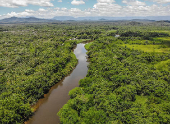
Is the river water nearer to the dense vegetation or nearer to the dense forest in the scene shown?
the dense forest

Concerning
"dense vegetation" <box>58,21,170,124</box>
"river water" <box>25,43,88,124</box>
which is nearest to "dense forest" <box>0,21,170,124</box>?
"dense vegetation" <box>58,21,170,124</box>

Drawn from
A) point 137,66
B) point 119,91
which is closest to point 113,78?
point 119,91

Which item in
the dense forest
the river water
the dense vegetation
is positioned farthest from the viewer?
the river water

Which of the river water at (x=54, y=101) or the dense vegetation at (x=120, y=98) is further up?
the dense vegetation at (x=120, y=98)

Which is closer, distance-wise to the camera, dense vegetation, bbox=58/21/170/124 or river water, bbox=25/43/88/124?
dense vegetation, bbox=58/21/170/124

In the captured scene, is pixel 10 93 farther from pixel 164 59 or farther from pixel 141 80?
pixel 164 59

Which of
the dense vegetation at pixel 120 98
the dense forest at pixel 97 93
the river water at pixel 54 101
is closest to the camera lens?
the dense vegetation at pixel 120 98

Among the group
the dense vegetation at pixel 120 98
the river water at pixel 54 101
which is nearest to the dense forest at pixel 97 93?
the dense vegetation at pixel 120 98

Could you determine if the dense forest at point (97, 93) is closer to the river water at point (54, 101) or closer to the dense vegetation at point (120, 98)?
the dense vegetation at point (120, 98)

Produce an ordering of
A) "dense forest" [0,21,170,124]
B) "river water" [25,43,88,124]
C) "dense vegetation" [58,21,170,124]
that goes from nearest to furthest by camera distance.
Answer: "dense vegetation" [58,21,170,124] → "dense forest" [0,21,170,124] → "river water" [25,43,88,124]

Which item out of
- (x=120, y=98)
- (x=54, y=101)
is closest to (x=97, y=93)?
(x=120, y=98)

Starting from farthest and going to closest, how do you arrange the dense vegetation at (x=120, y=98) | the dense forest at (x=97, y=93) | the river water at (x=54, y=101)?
the river water at (x=54, y=101), the dense forest at (x=97, y=93), the dense vegetation at (x=120, y=98)
